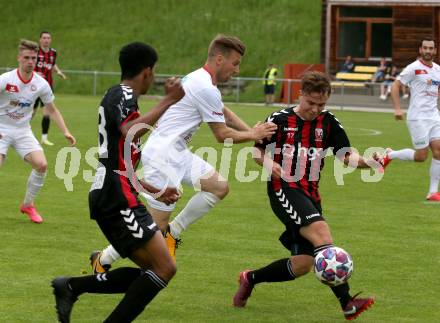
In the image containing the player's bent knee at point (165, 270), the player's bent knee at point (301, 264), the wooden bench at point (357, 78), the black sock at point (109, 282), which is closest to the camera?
the player's bent knee at point (165, 270)

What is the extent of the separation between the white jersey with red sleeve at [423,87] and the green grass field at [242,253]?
1.24m

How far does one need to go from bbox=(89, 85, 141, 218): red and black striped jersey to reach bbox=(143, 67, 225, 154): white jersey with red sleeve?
206 centimetres

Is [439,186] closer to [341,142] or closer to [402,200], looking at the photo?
[402,200]

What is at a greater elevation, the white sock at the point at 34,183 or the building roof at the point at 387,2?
the white sock at the point at 34,183

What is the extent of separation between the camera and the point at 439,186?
1655 cm

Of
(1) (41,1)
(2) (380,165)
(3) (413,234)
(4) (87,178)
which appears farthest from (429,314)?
(1) (41,1)

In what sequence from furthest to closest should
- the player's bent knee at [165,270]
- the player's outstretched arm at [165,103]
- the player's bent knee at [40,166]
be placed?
the player's bent knee at [40,166] < the player's bent knee at [165,270] < the player's outstretched arm at [165,103]

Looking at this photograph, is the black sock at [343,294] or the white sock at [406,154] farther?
the white sock at [406,154]

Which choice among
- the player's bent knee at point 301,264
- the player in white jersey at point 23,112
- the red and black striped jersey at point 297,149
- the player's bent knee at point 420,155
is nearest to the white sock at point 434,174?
the player's bent knee at point 420,155

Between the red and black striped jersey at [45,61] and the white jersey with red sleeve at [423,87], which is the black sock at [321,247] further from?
the red and black striped jersey at [45,61]

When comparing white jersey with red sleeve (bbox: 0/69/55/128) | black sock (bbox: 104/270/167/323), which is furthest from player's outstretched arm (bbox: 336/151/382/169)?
white jersey with red sleeve (bbox: 0/69/55/128)

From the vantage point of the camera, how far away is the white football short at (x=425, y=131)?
49.2 ft

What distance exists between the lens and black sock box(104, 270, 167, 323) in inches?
266

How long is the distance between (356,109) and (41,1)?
2249cm
